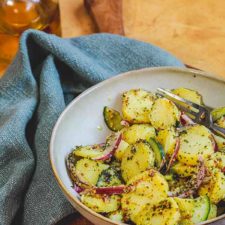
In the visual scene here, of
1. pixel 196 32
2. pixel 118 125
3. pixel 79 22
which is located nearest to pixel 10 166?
pixel 118 125

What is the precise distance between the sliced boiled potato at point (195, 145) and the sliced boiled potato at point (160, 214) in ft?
0.37

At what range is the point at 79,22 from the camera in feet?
5.15

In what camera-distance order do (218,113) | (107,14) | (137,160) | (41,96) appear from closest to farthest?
1. (137,160)
2. (218,113)
3. (41,96)
4. (107,14)

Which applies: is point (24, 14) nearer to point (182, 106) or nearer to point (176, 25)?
point (176, 25)

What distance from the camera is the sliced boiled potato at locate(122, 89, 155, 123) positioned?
1.08 meters

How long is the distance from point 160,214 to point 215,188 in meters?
0.11

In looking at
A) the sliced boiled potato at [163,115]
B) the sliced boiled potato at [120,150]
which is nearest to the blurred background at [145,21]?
the sliced boiled potato at [163,115]

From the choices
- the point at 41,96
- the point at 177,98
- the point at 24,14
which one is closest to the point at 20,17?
the point at 24,14

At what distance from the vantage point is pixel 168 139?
0.99 m

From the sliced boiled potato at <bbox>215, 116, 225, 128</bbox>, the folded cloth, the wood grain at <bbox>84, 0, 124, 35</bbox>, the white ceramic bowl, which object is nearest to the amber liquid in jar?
the wood grain at <bbox>84, 0, 124, 35</bbox>

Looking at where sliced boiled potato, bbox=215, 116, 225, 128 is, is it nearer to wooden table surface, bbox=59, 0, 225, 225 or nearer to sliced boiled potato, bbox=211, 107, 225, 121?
sliced boiled potato, bbox=211, 107, 225, 121

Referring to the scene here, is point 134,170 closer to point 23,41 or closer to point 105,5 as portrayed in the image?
point 23,41

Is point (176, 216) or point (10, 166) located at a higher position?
point (176, 216)

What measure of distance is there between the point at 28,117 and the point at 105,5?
1.53 feet
